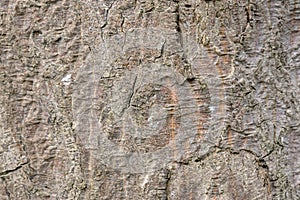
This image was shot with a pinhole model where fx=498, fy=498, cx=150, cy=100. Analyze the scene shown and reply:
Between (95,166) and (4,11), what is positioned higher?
(4,11)

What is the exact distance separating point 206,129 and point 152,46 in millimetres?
176

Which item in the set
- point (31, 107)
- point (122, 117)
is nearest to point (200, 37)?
point (122, 117)

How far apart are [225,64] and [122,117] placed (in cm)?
20

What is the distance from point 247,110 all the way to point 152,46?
0.68ft

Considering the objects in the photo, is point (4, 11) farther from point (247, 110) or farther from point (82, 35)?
point (247, 110)

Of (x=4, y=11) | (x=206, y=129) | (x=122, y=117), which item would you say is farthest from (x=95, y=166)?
(x=4, y=11)

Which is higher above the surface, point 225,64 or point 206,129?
point 225,64

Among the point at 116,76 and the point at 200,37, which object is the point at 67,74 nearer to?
the point at 116,76

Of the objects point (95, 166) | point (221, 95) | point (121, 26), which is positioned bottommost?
point (95, 166)

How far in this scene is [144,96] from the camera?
867 mm

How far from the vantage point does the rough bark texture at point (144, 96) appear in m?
0.86

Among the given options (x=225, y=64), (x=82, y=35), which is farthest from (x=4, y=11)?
(x=225, y=64)

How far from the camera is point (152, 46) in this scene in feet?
2.82

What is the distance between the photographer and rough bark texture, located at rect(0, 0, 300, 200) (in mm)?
860
